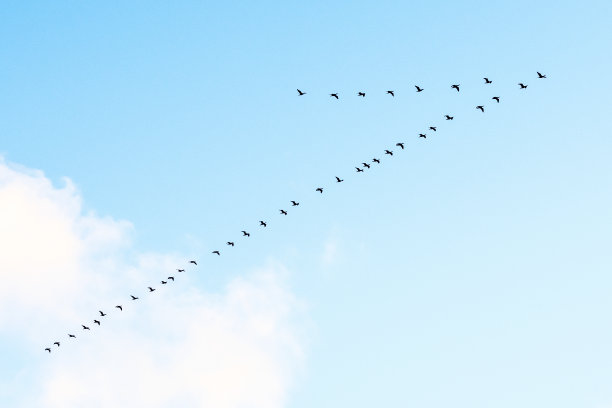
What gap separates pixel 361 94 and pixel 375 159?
8295 mm

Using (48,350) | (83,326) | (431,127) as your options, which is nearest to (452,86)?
(431,127)

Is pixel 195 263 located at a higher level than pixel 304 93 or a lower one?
lower

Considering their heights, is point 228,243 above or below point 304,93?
below

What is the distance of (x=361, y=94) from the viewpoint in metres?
88.6

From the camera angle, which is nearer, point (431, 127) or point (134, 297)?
point (431, 127)

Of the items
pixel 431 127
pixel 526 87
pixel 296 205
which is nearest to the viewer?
pixel 526 87

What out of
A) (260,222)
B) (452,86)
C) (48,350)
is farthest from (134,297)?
(452,86)

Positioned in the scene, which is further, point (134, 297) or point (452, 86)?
point (134, 297)

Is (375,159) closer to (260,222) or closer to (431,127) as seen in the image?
(431,127)

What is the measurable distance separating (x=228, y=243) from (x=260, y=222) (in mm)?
5976

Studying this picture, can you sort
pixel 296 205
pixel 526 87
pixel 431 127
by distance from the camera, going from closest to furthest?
1. pixel 526 87
2. pixel 431 127
3. pixel 296 205

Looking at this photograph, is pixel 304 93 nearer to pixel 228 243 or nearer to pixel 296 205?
pixel 296 205

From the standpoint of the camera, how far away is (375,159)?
300ft

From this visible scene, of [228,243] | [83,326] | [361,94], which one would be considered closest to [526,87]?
[361,94]
